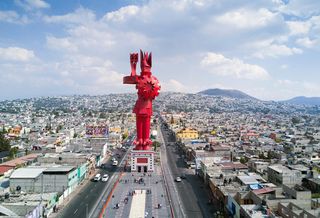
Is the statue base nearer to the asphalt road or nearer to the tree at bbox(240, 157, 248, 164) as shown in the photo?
the asphalt road

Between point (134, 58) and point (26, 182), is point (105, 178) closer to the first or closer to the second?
point (26, 182)

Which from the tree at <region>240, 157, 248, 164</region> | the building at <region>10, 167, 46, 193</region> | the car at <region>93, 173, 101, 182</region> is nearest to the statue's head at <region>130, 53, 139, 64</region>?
the car at <region>93, 173, 101, 182</region>

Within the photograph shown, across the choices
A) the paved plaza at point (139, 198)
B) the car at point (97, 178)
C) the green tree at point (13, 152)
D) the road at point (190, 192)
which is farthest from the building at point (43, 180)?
the green tree at point (13, 152)

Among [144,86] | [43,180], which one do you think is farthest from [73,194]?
[144,86]

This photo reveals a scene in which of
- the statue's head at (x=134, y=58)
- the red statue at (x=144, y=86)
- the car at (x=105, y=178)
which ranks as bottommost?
Result: the car at (x=105, y=178)

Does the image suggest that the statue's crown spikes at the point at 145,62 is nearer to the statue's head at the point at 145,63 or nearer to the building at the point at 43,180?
the statue's head at the point at 145,63

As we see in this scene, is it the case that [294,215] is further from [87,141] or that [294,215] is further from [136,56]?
[87,141]
